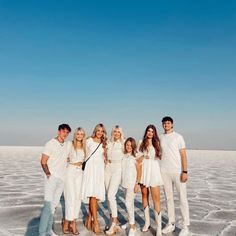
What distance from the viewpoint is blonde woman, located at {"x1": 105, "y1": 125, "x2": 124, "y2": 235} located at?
488 cm

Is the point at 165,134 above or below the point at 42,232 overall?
above

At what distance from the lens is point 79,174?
4.82 m

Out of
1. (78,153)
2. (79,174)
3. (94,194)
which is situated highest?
(78,153)

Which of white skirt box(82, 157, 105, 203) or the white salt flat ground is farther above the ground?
white skirt box(82, 157, 105, 203)

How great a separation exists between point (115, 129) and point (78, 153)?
0.72m

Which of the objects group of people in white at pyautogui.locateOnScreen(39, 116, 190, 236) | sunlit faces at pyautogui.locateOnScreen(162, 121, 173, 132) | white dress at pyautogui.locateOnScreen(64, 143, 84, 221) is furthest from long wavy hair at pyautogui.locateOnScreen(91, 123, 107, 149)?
sunlit faces at pyautogui.locateOnScreen(162, 121, 173, 132)

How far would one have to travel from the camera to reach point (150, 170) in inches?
192

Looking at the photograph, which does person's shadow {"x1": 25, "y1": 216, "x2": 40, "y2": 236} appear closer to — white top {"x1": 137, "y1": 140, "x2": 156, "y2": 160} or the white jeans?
Result: the white jeans

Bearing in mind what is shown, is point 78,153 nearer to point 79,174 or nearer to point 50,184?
point 79,174

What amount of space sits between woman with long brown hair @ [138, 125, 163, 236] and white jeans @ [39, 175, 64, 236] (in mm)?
1275

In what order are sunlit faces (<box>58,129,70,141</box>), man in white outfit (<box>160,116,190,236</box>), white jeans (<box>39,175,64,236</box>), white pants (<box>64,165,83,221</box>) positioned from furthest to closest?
man in white outfit (<box>160,116,190,236</box>) → white pants (<box>64,165,83,221</box>) → sunlit faces (<box>58,129,70,141</box>) → white jeans (<box>39,175,64,236</box>)

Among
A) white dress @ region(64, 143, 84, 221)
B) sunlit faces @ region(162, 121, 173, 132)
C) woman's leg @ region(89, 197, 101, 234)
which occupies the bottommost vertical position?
woman's leg @ region(89, 197, 101, 234)

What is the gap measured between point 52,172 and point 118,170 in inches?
41.3

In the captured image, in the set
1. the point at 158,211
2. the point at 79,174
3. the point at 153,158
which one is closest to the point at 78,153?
the point at 79,174
